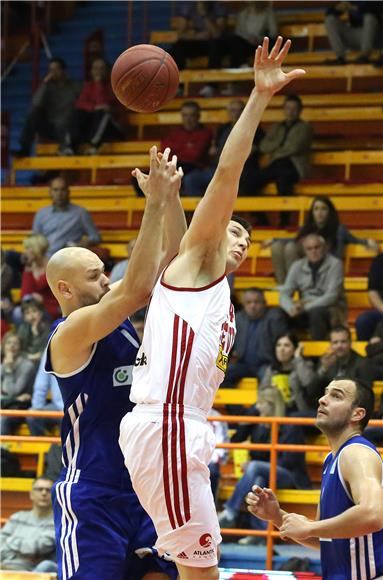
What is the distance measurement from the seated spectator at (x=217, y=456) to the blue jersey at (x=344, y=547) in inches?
129

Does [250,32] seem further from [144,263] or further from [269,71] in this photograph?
[144,263]

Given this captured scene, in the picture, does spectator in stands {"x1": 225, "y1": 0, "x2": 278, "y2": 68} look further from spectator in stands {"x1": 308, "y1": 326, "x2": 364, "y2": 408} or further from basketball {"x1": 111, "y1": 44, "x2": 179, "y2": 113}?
basketball {"x1": 111, "y1": 44, "x2": 179, "y2": 113}

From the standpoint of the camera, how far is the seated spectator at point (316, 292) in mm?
10547

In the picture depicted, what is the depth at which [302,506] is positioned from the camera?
881cm

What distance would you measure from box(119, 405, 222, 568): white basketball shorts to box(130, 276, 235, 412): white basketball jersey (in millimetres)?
72

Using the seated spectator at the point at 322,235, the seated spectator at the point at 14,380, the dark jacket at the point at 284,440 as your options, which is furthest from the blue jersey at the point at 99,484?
the seated spectator at the point at 322,235

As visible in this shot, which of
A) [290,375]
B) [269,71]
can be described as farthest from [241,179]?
[269,71]

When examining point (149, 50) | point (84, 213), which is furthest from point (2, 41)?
point (149, 50)

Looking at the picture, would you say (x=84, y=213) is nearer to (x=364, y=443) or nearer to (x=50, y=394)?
(x=50, y=394)

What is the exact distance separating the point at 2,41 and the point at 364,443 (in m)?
12.4

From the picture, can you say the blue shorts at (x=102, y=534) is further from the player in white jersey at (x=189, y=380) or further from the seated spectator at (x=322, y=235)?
the seated spectator at (x=322, y=235)

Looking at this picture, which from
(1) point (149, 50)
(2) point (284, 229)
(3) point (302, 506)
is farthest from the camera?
(2) point (284, 229)

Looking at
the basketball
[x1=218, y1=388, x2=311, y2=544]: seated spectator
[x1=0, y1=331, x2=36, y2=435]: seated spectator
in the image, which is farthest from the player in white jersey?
[x1=0, y1=331, x2=36, y2=435]: seated spectator

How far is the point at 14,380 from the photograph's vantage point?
1054 cm
